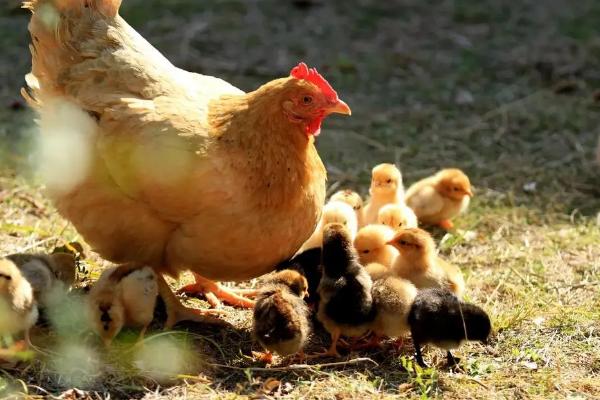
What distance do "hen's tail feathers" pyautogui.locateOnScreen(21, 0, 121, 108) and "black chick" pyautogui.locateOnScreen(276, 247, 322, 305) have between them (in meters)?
1.58

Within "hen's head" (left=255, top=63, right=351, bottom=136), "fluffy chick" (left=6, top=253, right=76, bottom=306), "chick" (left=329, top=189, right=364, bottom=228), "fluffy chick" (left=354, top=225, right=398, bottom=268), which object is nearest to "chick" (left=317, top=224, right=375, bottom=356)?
"fluffy chick" (left=354, top=225, right=398, bottom=268)

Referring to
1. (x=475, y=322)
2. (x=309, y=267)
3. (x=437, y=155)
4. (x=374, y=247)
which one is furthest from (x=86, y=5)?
(x=437, y=155)

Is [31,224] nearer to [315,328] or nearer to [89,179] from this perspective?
[89,179]

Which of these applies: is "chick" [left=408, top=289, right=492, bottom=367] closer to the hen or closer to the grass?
the grass

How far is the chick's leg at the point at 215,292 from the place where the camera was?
193 inches

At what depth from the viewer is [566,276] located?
5.32 meters

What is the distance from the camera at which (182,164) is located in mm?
4242

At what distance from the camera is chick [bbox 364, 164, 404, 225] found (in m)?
5.60

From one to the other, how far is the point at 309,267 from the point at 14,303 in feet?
5.09

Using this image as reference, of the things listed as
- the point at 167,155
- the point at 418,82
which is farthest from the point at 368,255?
the point at 418,82

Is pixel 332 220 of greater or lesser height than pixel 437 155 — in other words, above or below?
above

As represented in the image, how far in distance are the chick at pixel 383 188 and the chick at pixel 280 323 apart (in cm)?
160

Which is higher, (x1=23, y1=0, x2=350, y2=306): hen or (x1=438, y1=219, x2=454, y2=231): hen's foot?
(x1=23, y1=0, x2=350, y2=306): hen

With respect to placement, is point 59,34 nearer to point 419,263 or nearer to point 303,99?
point 303,99
